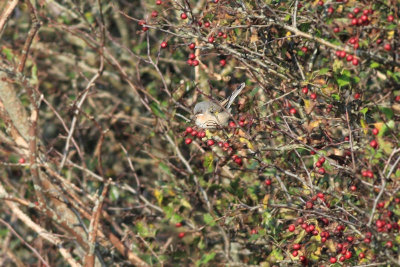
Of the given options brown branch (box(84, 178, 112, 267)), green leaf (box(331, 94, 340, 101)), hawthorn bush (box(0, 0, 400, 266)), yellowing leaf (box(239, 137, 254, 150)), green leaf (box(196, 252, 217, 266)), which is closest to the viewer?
hawthorn bush (box(0, 0, 400, 266))

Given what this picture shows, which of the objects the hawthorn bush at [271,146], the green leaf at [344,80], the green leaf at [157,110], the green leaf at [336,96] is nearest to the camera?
the hawthorn bush at [271,146]

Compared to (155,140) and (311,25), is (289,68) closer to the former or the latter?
(311,25)

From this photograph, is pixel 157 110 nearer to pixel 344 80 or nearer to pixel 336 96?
pixel 336 96

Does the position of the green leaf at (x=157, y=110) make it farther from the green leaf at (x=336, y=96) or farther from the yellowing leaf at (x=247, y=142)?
the green leaf at (x=336, y=96)

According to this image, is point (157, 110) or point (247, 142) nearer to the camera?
point (247, 142)

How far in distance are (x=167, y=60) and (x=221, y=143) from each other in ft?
10.5

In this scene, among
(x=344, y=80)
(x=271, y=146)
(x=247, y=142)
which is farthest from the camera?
(x=271, y=146)

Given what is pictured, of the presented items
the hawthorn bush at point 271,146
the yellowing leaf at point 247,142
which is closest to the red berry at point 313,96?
the hawthorn bush at point 271,146

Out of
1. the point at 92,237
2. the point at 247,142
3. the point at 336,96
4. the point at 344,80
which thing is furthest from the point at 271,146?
the point at 92,237

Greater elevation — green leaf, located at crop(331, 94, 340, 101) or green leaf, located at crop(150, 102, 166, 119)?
green leaf, located at crop(331, 94, 340, 101)

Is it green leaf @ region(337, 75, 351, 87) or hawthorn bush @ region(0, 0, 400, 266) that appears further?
green leaf @ region(337, 75, 351, 87)

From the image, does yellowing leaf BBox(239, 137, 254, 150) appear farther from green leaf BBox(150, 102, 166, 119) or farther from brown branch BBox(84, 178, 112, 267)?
green leaf BBox(150, 102, 166, 119)

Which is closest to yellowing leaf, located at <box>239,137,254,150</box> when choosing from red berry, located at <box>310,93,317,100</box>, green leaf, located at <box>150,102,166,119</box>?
red berry, located at <box>310,93,317,100</box>

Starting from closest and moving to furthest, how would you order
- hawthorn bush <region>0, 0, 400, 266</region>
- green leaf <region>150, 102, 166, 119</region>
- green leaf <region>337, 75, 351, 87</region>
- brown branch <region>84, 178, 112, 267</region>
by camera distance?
1. hawthorn bush <region>0, 0, 400, 266</region>
2. green leaf <region>337, 75, 351, 87</region>
3. brown branch <region>84, 178, 112, 267</region>
4. green leaf <region>150, 102, 166, 119</region>
